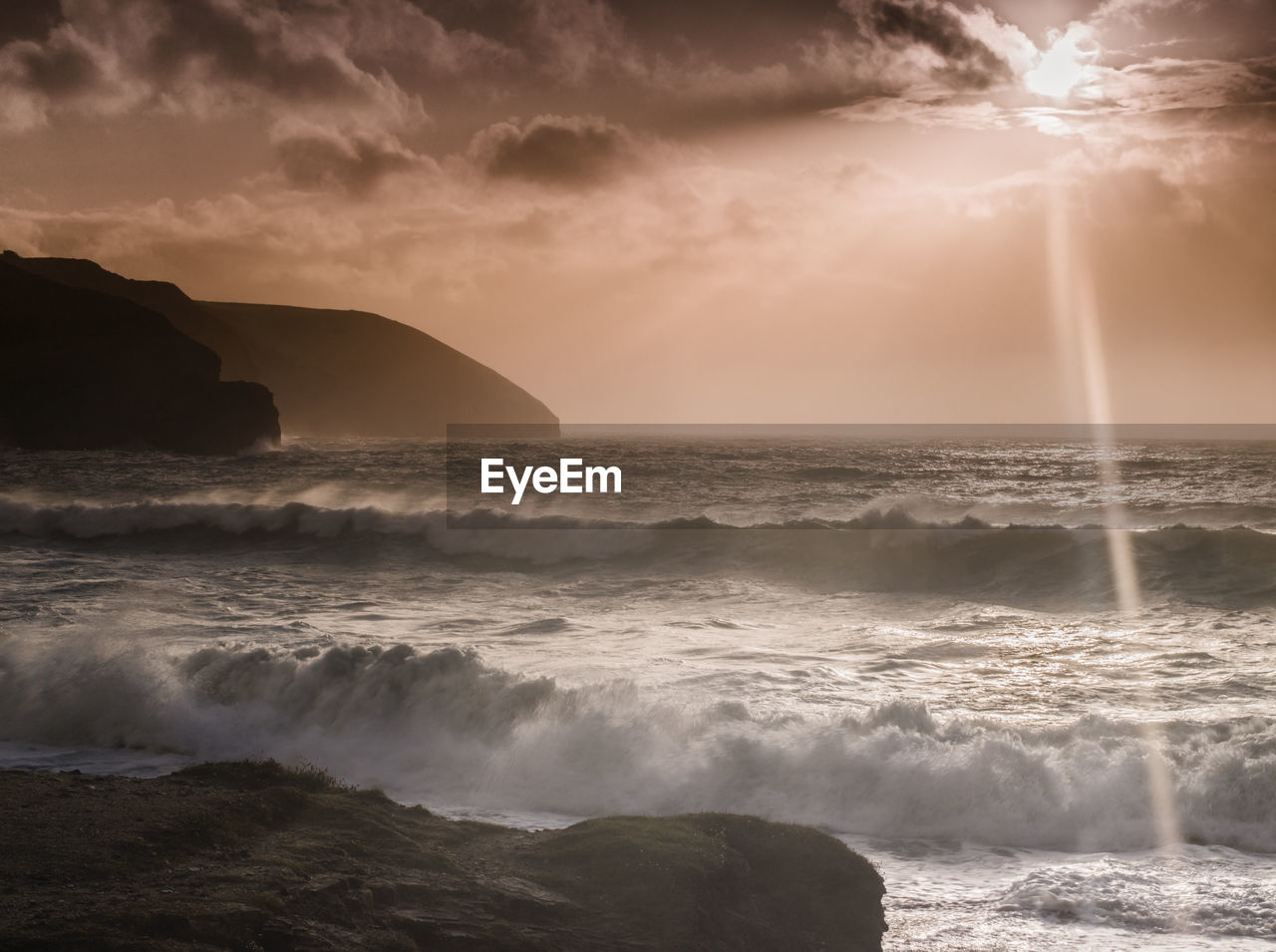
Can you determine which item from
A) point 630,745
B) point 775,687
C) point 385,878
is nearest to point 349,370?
point 775,687

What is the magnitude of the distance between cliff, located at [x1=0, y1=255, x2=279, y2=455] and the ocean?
5604 cm

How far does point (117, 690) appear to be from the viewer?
972 centimetres

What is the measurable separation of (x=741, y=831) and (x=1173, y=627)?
10.5 m

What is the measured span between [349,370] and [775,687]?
161865 mm

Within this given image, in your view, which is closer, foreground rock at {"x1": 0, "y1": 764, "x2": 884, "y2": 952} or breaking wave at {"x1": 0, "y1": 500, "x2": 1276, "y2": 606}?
foreground rock at {"x1": 0, "y1": 764, "x2": 884, "y2": 952}

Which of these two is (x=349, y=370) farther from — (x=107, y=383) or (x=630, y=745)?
(x=630, y=745)

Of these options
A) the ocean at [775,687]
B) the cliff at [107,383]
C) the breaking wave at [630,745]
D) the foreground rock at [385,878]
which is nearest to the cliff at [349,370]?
the cliff at [107,383]

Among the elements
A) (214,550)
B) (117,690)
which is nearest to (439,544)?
(214,550)

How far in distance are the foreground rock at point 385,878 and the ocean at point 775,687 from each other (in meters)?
0.90

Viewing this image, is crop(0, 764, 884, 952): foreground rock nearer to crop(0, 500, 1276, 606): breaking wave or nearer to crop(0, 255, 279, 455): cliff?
crop(0, 500, 1276, 606): breaking wave

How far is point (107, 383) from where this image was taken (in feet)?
249

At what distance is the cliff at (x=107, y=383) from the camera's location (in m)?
71.9

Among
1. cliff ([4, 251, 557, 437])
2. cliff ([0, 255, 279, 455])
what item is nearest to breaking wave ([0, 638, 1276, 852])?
cliff ([0, 255, 279, 455])

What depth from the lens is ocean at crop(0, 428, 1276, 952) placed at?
6.98 metres
